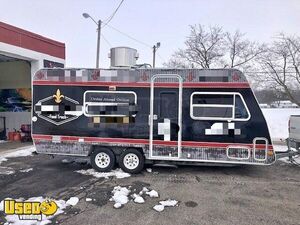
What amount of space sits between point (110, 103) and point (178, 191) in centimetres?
288

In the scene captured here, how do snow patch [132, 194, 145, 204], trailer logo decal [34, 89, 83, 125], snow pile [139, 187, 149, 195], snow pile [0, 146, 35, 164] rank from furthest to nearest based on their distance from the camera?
snow pile [0, 146, 35, 164]
trailer logo decal [34, 89, 83, 125]
snow pile [139, 187, 149, 195]
snow patch [132, 194, 145, 204]

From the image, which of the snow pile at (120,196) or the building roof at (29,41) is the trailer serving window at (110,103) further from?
the building roof at (29,41)

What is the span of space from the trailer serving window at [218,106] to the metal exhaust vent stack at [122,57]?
7.29 feet

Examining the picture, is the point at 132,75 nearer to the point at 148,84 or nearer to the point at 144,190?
the point at 148,84

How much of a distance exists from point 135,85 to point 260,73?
21063 mm

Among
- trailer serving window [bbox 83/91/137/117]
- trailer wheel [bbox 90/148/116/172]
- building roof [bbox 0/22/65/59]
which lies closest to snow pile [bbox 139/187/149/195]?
trailer wheel [bbox 90/148/116/172]

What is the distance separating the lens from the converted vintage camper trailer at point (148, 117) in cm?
634

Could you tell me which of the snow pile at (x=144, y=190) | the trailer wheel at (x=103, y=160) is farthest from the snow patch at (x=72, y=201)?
the trailer wheel at (x=103, y=160)

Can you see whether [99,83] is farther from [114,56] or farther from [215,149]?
[215,149]

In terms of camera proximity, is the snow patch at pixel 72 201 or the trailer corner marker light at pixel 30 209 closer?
the trailer corner marker light at pixel 30 209

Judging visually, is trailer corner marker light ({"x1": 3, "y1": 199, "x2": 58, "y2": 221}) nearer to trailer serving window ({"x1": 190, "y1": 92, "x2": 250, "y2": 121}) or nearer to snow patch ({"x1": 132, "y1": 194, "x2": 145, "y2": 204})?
snow patch ({"x1": 132, "y1": 194, "x2": 145, "y2": 204})

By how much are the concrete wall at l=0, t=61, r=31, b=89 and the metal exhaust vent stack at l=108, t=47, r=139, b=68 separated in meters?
8.55

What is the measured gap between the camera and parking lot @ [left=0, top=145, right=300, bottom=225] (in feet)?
13.9

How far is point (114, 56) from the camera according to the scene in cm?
767
